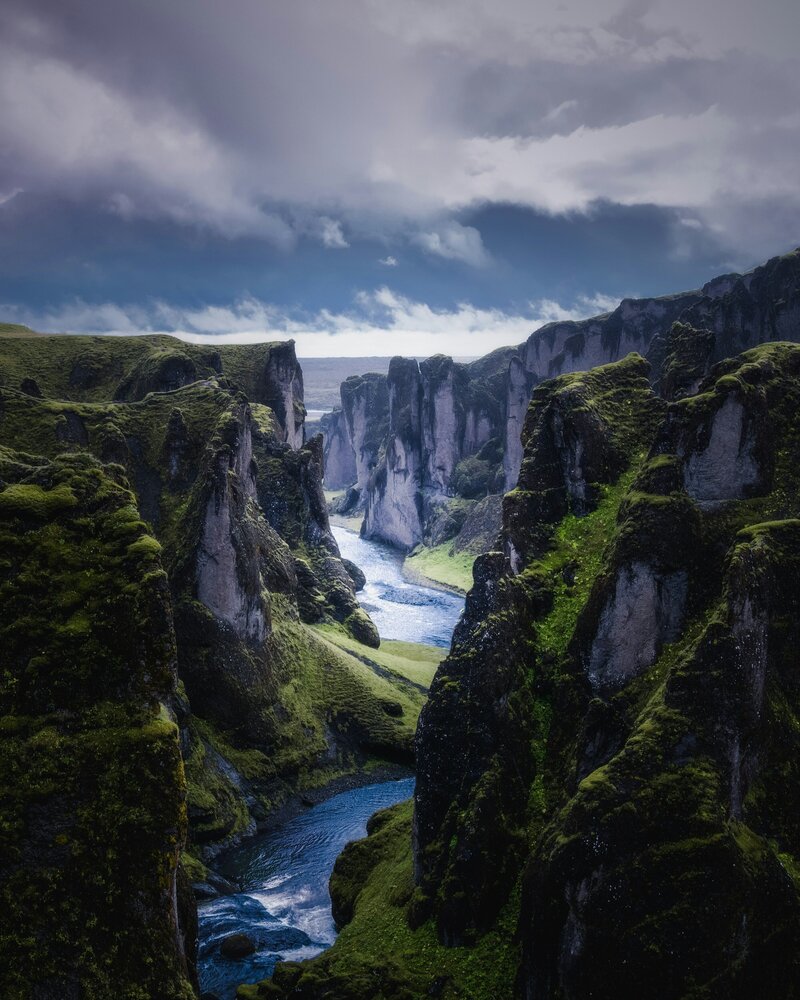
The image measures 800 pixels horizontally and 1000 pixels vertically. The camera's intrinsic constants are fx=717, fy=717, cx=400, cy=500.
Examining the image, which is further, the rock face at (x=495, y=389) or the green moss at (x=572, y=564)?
the rock face at (x=495, y=389)

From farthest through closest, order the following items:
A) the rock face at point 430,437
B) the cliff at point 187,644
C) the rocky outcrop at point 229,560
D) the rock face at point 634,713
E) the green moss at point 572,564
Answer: the rock face at point 430,437, the rocky outcrop at point 229,560, the green moss at point 572,564, the cliff at point 187,644, the rock face at point 634,713

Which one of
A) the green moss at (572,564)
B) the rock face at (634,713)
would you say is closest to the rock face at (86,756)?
→ the rock face at (634,713)

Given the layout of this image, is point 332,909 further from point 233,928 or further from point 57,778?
point 57,778

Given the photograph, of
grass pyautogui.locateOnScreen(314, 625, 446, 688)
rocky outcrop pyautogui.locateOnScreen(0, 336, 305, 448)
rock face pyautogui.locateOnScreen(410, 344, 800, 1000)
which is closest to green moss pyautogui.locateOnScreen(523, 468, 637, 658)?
rock face pyautogui.locateOnScreen(410, 344, 800, 1000)

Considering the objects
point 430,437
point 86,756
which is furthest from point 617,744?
point 430,437

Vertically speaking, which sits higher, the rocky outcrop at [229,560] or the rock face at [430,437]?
the rock face at [430,437]

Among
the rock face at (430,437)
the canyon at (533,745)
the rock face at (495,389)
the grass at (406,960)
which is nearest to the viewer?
the canyon at (533,745)

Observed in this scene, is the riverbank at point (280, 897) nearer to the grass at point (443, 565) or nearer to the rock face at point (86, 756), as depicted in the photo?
the rock face at point (86, 756)

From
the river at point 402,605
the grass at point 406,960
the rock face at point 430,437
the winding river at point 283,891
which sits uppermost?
the rock face at point 430,437
